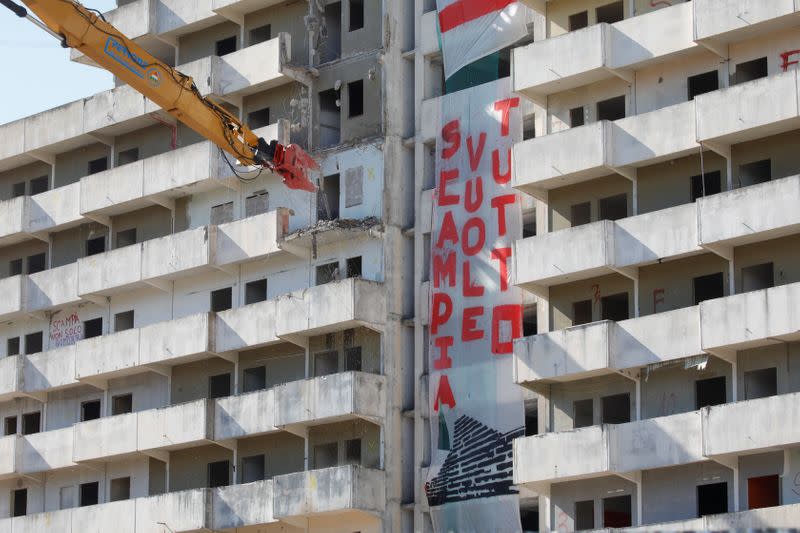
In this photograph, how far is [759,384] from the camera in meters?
59.1

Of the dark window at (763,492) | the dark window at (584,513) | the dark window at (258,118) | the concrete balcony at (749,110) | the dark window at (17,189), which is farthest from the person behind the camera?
the dark window at (17,189)

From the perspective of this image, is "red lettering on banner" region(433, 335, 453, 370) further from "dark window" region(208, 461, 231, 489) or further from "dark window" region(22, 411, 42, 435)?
"dark window" region(22, 411, 42, 435)

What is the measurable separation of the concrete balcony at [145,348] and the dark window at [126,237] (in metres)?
4.36

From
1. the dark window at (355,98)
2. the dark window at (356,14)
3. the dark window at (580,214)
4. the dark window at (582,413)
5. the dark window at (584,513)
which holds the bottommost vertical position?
the dark window at (584,513)

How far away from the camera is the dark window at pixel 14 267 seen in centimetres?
8188

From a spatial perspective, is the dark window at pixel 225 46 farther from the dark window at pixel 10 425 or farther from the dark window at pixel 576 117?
the dark window at pixel 10 425

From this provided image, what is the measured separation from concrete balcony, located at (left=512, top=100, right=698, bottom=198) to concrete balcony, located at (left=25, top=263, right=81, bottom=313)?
20.2 metres

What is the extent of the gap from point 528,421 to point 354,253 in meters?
8.12

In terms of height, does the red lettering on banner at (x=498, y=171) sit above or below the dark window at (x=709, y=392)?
above

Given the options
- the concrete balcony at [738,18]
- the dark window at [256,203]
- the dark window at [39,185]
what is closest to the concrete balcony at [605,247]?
the concrete balcony at [738,18]

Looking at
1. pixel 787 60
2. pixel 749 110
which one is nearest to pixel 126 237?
pixel 749 110

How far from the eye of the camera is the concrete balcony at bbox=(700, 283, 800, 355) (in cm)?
5697

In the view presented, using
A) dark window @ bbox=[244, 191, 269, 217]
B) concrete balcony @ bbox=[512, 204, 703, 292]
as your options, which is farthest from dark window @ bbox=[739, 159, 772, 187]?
dark window @ bbox=[244, 191, 269, 217]

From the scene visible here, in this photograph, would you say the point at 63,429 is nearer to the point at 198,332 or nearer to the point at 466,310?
the point at 198,332
